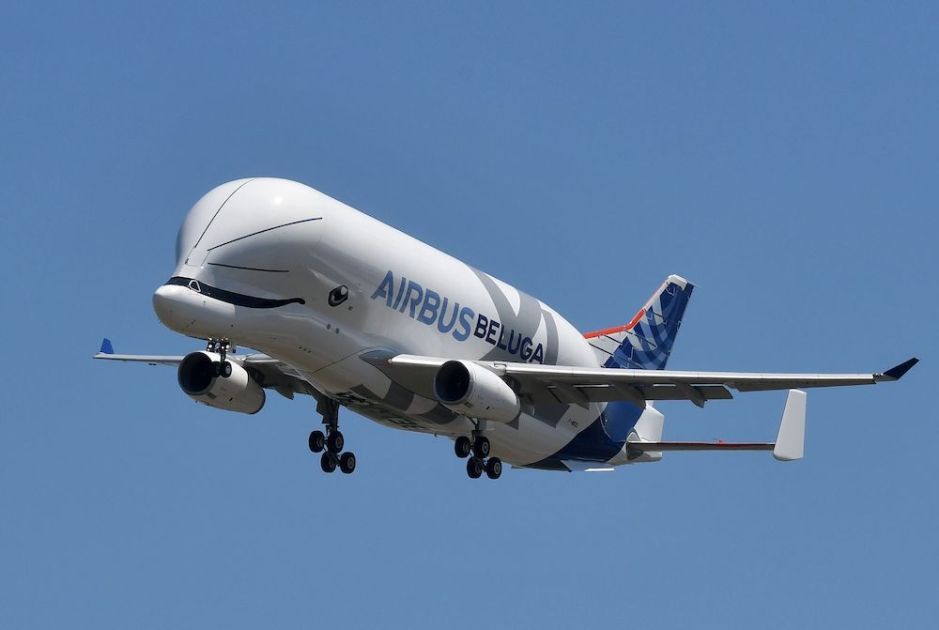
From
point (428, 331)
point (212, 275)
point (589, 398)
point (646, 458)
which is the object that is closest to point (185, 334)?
point (212, 275)

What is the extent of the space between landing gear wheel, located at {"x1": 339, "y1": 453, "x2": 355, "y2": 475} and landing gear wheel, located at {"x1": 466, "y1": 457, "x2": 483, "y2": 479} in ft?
12.3

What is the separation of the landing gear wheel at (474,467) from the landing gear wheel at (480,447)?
0.17 m

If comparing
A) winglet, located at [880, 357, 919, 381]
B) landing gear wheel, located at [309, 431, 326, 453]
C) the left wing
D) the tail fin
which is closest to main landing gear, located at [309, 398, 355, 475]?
landing gear wheel, located at [309, 431, 326, 453]

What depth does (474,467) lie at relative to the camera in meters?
43.8

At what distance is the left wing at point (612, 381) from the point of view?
40781 mm

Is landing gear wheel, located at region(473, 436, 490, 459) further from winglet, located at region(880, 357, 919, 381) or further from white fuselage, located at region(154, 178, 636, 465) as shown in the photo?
winglet, located at region(880, 357, 919, 381)

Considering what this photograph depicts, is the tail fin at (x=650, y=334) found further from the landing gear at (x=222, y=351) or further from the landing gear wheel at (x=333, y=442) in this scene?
the landing gear at (x=222, y=351)

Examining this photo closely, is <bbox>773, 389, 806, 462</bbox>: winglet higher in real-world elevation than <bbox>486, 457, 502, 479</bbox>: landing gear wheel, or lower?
higher

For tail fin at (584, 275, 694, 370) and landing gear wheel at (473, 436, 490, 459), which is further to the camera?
tail fin at (584, 275, 694, 370)

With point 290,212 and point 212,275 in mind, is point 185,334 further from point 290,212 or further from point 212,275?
point 290,212

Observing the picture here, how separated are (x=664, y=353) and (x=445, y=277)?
41.8 ft

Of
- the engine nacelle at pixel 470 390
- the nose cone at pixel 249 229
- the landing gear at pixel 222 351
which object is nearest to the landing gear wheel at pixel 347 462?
the engine nacelle at pixel 470 390

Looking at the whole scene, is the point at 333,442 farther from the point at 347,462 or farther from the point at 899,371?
the point at 899,371

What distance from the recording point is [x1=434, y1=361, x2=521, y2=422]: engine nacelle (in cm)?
4103
